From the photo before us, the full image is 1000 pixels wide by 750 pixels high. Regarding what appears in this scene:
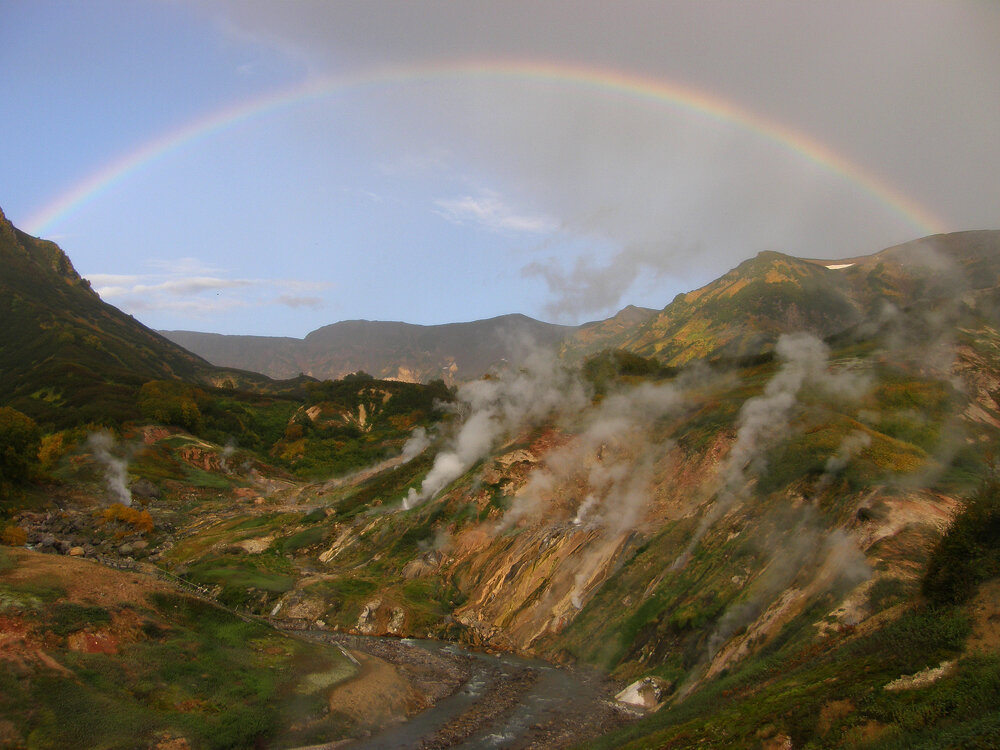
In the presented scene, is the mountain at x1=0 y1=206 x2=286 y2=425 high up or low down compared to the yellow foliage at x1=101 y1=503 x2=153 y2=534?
up

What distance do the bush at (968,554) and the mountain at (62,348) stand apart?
9879 centimetres

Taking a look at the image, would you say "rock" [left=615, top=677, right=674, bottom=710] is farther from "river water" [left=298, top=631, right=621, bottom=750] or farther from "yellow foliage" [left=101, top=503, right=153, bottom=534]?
"yellow foliage" [left=101, top=503, right=153, bottom=534]

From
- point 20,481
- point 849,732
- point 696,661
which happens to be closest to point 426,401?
point 20,481

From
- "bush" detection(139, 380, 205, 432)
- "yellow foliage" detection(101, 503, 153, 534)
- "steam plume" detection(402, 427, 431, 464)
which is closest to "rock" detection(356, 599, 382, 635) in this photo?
"yellow foliage" detection(101, 503, 153, 534)

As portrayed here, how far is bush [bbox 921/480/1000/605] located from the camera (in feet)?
47.4

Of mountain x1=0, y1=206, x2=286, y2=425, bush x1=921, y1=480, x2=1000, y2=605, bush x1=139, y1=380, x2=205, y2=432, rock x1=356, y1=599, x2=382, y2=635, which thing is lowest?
rock x1=356, y1=599, x2=382, y2=635

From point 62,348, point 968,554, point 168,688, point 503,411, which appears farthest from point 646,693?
point 62,348

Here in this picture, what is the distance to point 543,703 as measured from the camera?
24641 millimetres

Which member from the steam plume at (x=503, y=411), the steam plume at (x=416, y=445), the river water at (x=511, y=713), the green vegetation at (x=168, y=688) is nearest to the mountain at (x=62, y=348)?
the steam plume at (x=416, y=445)

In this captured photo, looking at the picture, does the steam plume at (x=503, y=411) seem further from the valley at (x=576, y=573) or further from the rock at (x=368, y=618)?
the rock at (x=368, y=618)

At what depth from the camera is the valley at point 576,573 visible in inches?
623

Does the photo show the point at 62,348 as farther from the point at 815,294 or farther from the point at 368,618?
the point at 815,294

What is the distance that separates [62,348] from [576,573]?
134453 mm

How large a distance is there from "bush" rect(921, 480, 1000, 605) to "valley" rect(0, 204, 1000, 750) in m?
0.07
